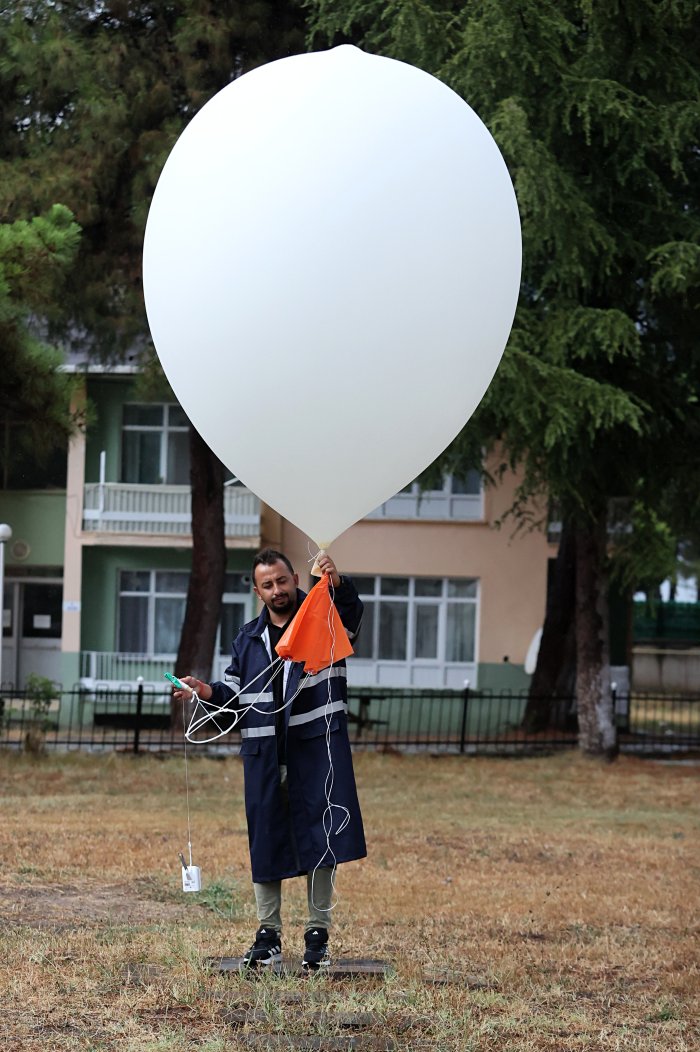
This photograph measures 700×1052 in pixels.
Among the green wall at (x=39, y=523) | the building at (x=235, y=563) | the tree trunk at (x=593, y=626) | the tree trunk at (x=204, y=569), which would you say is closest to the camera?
the tree trunk at (x=593, y=626)

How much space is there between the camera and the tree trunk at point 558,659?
2119 cm

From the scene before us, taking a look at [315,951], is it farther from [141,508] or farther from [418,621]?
[418,621]

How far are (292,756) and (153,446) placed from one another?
19827 millimetres

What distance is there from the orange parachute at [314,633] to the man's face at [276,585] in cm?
26

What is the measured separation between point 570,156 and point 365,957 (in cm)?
966

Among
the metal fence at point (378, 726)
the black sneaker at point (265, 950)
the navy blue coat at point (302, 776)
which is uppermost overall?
the navy blue coat at point (302, 776)

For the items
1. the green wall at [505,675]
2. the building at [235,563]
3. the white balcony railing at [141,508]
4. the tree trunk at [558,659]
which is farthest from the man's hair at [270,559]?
the green wall at [505,675]

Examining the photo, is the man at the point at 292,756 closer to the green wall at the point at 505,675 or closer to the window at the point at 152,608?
the green wall at the point at 505,675

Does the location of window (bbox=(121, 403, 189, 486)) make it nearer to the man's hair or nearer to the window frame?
the window frame

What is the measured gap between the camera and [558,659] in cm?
2169

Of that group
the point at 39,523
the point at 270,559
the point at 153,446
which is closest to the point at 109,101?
the point at 153,446

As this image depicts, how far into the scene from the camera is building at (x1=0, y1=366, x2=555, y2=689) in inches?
936

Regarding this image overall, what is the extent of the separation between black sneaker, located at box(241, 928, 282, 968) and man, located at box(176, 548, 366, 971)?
129 millimetres

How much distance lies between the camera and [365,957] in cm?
613
